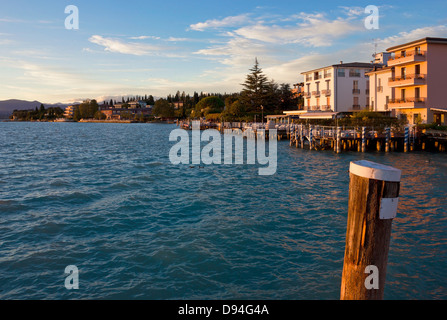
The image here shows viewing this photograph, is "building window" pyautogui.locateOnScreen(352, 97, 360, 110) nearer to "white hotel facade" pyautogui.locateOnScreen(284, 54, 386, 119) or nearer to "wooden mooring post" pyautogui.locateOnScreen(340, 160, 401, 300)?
"white hotel facade" pyautogui.locateOnScreen(284, 54, 386, 119)

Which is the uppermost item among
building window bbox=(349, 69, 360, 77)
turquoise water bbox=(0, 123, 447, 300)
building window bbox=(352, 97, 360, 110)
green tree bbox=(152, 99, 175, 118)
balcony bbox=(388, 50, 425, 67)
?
green tree bbox=(152, 99, 175, 118)

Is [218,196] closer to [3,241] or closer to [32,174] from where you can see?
→ [3,241]

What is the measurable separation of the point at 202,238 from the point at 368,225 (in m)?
8.51

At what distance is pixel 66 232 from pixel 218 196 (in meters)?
8.00

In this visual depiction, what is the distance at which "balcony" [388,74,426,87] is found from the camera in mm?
45344

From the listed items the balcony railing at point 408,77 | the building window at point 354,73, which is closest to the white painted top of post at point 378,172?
the balcony railing at point 408,77

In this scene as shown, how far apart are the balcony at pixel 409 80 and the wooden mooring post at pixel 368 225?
47174 millimetres

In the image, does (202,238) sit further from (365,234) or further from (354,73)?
(354,73)

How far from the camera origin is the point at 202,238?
12414 millimetres

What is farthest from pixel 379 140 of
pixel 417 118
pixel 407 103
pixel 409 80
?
pixel 409 80

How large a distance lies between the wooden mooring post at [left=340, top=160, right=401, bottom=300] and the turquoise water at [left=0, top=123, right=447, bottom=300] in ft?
13.0

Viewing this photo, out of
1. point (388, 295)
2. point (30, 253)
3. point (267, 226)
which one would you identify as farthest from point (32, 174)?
point (388, 295)

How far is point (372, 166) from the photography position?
13.8ft

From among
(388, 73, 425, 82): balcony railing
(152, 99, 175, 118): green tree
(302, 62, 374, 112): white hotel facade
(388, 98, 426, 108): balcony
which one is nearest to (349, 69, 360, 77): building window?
(302, 62, 374, 112): white hotel facade
